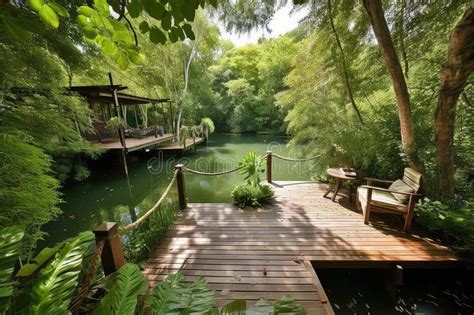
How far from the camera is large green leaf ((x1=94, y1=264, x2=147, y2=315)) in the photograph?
1.16 metres

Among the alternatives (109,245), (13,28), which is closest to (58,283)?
(109,245)

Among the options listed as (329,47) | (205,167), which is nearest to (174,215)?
(329,47)

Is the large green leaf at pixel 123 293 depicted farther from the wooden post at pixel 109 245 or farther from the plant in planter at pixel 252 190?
the plant in planter at pixel 252 190

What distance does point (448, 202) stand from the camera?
3008 mm

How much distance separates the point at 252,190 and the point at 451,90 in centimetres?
347

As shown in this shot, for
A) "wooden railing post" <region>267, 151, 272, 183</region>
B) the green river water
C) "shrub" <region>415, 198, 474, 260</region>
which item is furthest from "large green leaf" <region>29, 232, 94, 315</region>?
"wooden railing post" <region>267, 151, 272, 183</region>

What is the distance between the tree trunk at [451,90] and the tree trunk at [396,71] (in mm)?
314

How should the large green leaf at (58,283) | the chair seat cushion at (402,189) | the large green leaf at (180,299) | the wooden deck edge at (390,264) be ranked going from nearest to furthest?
the large green leaf at (58,283) → the large green leaf at (180,299) → the wooden deck edge at (390,264) → the chair seat cushion at (402,189)

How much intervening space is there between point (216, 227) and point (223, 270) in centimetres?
103

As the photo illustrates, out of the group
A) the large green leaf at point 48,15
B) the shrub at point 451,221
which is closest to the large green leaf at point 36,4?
the large green leaf at point 48,15

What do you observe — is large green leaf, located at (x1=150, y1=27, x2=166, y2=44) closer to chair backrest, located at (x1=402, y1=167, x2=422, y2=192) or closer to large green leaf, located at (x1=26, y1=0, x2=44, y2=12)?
large green leaf, located at (x1=26, y1=0, x2=44, y2=12)

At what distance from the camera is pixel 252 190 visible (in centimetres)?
435

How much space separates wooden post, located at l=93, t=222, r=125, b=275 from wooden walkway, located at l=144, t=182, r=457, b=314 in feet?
2.22

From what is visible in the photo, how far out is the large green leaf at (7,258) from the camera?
3.08 feet
